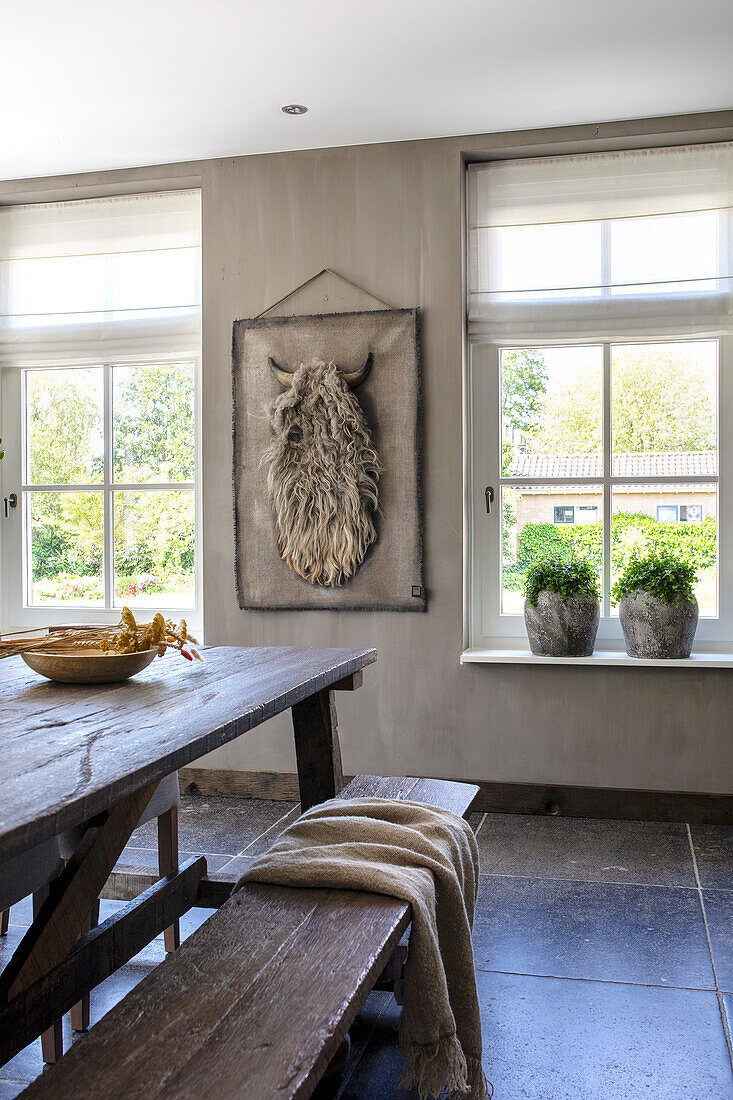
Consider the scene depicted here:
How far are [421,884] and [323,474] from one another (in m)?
2.29

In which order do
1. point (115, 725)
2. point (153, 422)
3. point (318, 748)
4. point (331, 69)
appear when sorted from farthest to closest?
1. point (153, 422)
2. point (331, 69)
3. point (318, 748)
4. point (115, 725)

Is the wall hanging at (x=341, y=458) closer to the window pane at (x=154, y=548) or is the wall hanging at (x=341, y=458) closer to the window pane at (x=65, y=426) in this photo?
the window pane at (x=154, y=548)

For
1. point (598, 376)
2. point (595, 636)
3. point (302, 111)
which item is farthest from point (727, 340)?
point (302, 111)

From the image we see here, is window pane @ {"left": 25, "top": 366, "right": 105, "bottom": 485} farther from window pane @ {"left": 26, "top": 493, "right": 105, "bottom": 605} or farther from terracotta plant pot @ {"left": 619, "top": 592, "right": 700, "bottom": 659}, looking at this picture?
terracotta plant pot @ {"left": 619, "top": 592, "right": 700, "bottom": 659}

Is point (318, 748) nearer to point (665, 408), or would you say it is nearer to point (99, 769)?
point (99, 769)

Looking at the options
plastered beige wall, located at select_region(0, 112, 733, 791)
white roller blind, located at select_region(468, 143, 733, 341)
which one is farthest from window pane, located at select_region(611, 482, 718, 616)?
white roller blind, located at select_region(468, 143, 733, 341)

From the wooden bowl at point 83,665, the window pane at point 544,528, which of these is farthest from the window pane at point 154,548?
the wooden bowl at point 83,665

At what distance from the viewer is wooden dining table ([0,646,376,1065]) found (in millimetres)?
1196

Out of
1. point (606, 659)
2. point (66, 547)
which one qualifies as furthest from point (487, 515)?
point (66, 547)

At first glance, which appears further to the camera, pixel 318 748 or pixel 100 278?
pixel 100 278

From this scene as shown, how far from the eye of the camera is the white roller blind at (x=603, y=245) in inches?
140

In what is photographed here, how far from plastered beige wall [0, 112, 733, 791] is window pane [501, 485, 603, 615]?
26 centimetres

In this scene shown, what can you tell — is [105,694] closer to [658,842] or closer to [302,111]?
[658,842]

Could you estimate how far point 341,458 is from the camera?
3.71 m
